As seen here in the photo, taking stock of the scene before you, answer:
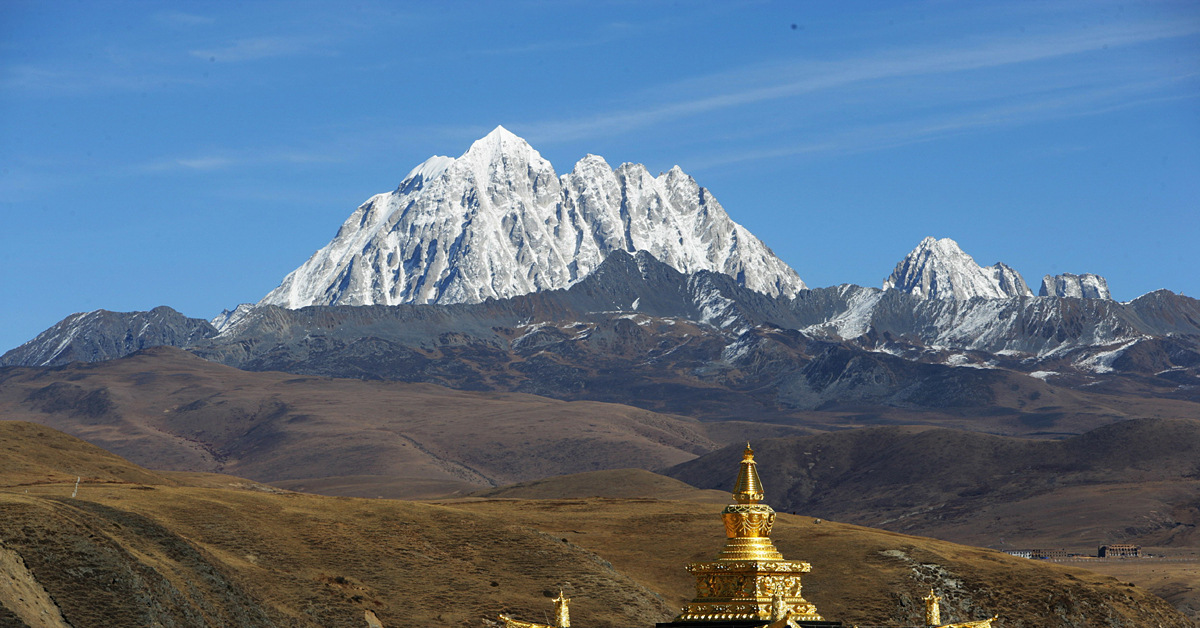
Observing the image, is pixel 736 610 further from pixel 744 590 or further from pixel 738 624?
pixel 738 624

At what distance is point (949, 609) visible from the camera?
119500 mm

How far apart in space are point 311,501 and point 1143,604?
217ft

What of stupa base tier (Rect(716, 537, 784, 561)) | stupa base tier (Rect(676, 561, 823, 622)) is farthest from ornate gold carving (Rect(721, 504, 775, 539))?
stupa base tier (Rect(676, 561, 823, 622))

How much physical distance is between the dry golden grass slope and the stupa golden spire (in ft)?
150

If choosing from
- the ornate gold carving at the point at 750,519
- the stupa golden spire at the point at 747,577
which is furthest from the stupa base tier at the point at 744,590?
the ornate gold carving at the point at 750,519

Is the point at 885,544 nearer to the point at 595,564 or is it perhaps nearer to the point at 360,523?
the point at 595,564

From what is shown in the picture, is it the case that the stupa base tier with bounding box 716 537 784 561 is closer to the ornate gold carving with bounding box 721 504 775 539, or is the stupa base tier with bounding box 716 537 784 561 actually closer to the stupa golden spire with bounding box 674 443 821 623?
the stupa golden spire with bounding box 674 443 821 623

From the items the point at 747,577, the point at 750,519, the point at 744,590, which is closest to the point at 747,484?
the point at 750,519

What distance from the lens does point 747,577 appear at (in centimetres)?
2111

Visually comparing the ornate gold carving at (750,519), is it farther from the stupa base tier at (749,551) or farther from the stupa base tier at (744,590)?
the stupa base tier at (744,590)

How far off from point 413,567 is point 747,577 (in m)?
89.3

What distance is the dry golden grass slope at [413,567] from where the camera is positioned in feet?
242

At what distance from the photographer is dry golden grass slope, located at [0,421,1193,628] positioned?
73750 millimetres

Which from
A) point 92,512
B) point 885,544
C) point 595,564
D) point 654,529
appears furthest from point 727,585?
point 654,529
